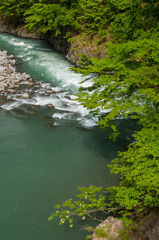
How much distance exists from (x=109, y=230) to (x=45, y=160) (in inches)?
133

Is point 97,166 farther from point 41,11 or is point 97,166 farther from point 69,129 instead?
point 41,11

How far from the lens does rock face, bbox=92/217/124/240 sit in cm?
446

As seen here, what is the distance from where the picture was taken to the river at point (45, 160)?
214 inches

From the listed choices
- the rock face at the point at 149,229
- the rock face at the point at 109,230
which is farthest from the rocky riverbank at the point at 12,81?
the rock face at the point at 149,229

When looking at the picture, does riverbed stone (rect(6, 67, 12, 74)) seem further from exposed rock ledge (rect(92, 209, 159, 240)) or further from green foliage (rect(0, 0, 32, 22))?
exposed rock ledge (rect(92, 209, 159, 240))

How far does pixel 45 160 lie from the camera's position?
7254 mm

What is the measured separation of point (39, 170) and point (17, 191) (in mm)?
972

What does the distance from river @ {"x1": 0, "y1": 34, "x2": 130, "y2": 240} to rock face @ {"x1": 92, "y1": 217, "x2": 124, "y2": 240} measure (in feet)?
2.77

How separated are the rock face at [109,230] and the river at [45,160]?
843mm

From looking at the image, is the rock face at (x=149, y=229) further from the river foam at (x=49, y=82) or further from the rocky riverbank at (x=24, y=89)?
the rocky riverbank at (x=24, y=89)

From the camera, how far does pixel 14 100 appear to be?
34.5 feet

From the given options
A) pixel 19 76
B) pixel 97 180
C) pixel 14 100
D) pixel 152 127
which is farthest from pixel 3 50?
pixel 152 127

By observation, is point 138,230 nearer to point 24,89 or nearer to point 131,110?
point 131,110

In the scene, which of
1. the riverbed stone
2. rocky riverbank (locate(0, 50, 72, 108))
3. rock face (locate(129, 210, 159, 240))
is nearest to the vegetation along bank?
rock face (locate(129, 210, 159, 240))
